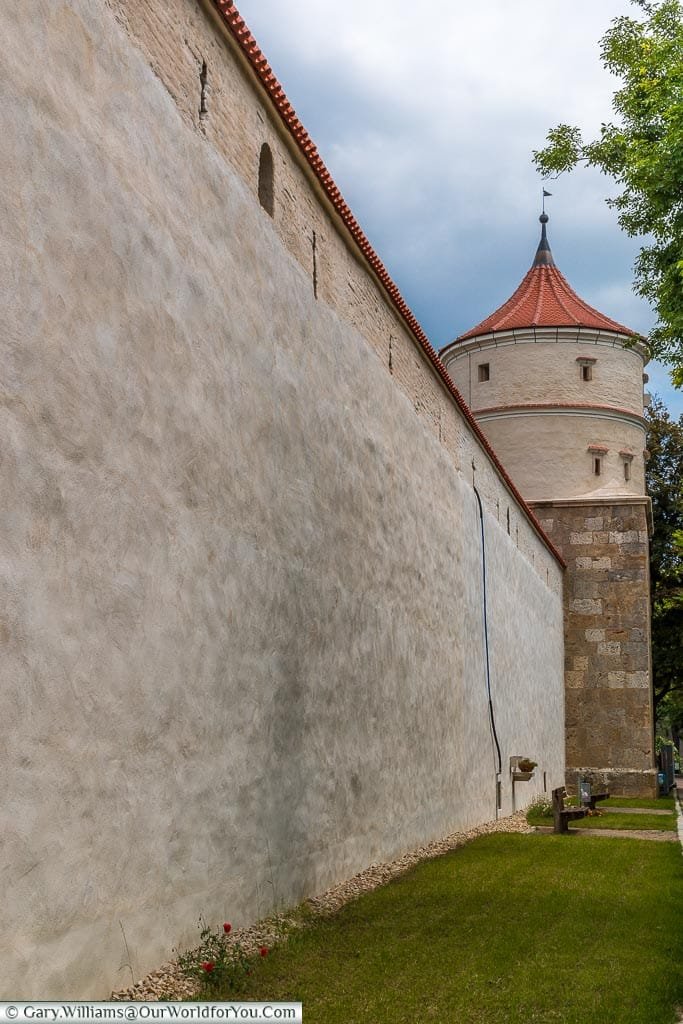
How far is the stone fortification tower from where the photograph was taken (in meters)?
22.2

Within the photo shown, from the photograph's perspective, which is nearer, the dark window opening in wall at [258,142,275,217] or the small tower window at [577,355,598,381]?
the dark window opening in wall at [258,142,275,217]

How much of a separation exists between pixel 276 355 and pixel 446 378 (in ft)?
19.5

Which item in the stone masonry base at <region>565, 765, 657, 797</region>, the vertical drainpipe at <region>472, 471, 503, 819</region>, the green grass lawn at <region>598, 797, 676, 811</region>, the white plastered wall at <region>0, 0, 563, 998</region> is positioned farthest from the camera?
the stone masonry base at <region>565, 765, 657, 797</region>

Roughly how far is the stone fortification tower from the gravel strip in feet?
30.8

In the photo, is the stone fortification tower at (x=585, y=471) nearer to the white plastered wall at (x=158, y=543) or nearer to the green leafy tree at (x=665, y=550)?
the green leafy tree at (x=665, y=550)

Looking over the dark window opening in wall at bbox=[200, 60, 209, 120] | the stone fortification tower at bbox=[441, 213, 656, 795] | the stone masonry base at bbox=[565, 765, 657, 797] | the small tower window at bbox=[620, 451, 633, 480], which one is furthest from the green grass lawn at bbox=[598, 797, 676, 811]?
the dark window opening in wall at bbox=[200, 60, 209, 120]

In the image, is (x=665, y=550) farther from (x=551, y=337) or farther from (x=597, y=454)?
(x=551, y=337)

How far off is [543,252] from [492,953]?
24917 mm

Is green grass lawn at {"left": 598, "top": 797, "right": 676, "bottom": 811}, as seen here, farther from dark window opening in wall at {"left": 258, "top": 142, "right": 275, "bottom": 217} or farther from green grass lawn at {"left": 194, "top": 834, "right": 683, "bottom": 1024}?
dark window opening in wall at {"left": 258, "top": 142, "right": 275, "bottom": 217}

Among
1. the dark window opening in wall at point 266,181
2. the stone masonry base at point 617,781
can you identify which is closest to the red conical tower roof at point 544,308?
the stone masonry base at point 617,781

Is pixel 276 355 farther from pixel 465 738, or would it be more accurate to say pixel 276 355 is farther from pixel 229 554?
pixel 465 738

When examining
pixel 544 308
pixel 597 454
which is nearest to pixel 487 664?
pixel 597 454

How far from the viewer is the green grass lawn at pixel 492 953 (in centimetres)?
479

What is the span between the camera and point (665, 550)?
29500mm
